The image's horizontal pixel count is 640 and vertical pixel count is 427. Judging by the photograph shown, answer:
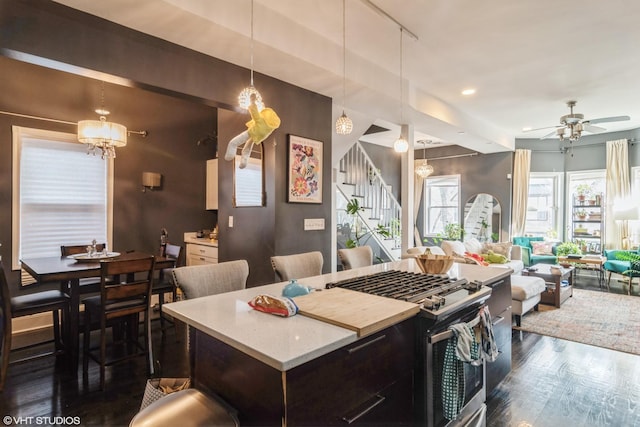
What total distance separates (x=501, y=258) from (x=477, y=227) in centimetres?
252

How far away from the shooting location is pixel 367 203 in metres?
6.80

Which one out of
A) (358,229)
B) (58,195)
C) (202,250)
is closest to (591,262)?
(358,229)

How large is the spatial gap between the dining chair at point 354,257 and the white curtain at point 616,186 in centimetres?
629

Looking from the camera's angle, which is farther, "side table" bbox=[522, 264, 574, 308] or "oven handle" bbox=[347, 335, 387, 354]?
"side table" bbox=[522, 264, 574, 308]

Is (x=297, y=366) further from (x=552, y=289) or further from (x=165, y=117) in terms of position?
(x=552, y=289)

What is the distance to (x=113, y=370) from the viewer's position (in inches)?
110

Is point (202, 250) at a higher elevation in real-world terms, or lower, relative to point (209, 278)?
lower

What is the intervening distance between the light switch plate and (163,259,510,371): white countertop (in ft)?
6.36

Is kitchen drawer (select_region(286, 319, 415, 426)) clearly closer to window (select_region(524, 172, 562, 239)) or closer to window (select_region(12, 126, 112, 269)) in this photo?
window (select_region(12, 126, 112, 269))

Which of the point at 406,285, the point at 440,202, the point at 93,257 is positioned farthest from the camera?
the point at 440,202

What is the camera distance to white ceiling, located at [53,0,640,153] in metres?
2.47

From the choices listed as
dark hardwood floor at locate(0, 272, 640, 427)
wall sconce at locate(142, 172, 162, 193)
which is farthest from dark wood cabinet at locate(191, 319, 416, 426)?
wall sconce at locate(142, 172, 162, 193)

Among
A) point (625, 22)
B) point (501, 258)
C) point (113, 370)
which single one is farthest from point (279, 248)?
point (501, 258)

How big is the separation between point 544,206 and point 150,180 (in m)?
8.10
